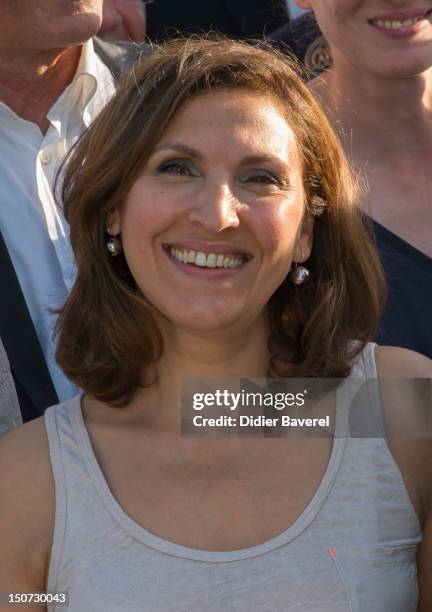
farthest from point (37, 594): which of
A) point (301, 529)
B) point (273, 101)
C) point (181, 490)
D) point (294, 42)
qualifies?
point (294, 42)

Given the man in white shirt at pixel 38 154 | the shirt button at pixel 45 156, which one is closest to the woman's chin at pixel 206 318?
the man in white shirt at pixel 38 154

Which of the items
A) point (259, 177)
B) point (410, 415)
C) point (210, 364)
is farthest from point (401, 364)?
point (259, 177)

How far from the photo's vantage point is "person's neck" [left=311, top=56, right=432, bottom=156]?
3469 mm

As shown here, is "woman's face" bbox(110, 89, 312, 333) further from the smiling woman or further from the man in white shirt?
the man in white shirt

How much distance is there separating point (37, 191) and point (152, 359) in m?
0.84

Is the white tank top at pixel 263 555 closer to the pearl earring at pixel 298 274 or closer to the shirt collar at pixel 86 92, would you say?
the pearl earring at pixel 298 274

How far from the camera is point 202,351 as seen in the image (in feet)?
8.41

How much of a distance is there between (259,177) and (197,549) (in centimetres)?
75

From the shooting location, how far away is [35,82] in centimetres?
341

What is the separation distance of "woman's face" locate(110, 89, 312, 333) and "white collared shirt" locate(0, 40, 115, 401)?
2.10 feet

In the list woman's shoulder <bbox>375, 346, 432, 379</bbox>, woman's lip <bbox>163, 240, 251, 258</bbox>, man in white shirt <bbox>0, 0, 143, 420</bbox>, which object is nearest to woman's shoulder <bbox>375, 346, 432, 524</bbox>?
woman's shoulder <bbox>375, 346, 432, 379</bbox>

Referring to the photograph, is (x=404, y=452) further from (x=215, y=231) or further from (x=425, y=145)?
(x=425, y=145)

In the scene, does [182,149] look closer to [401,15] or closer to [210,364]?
[210,364]

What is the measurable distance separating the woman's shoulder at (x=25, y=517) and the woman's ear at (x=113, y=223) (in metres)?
0.48
